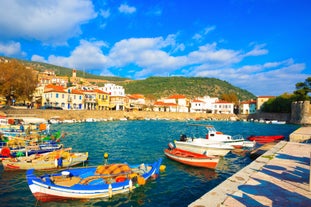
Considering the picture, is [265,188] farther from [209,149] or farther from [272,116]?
[272,116]

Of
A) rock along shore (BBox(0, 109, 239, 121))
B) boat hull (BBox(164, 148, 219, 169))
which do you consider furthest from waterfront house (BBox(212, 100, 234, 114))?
boat hull (BBox(164, 148, 219, 169))

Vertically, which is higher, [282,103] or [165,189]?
[282,103]

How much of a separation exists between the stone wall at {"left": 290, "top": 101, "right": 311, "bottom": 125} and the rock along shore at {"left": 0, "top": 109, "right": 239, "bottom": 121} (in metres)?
26.1

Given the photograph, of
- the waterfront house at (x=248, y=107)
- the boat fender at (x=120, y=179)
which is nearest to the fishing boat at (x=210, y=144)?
the boat fender at (x=120, y=179)

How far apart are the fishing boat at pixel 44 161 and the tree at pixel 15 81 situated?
134 ft

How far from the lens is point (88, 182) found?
38.4 feet

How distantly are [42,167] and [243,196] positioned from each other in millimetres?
13916

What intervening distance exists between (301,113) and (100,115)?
6616 centimetres

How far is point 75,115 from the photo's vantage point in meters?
63.6

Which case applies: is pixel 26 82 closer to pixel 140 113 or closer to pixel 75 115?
pixel 75 115

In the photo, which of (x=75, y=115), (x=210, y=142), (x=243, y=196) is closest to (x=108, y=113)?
(x=75, y=115)

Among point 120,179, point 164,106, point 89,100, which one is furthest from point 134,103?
point 120,179

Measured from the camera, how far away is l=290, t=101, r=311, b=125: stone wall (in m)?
69.2

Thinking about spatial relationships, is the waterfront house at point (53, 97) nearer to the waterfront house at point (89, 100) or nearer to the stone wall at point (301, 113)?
the waterfront house at point (89, 100)
